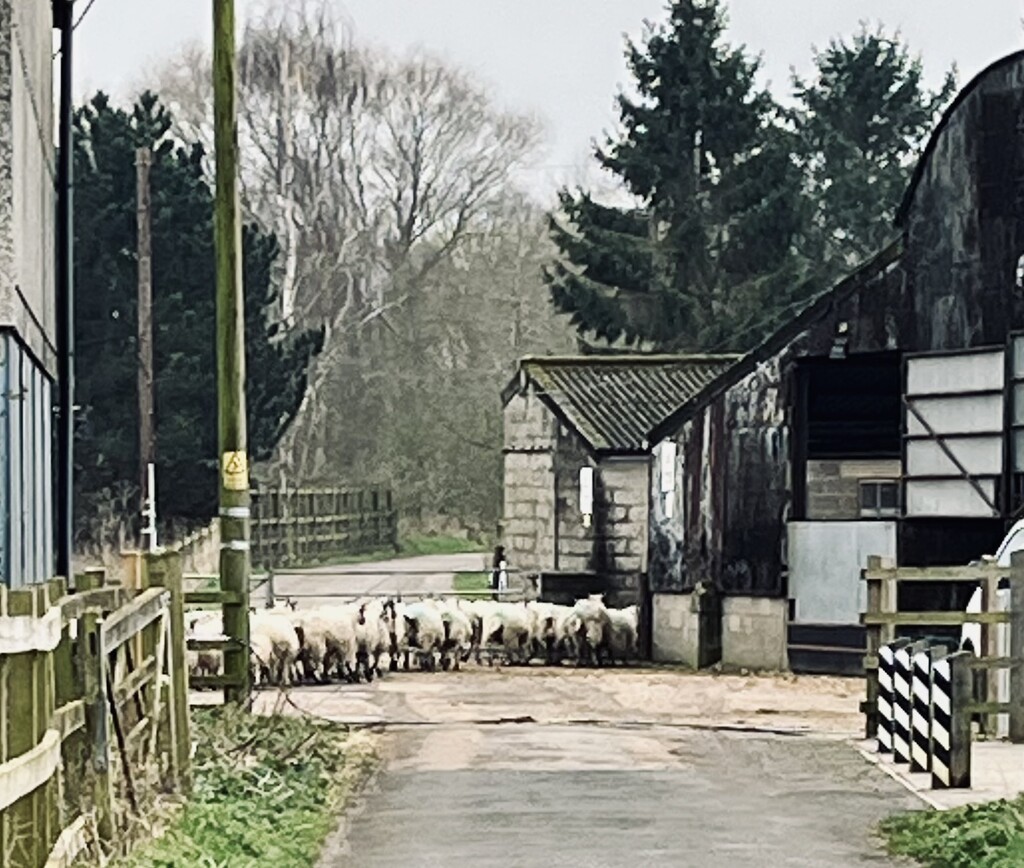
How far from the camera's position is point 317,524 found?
214 ft

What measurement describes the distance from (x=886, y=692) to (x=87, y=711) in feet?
33.7

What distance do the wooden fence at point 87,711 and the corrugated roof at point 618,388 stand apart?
25.4 m

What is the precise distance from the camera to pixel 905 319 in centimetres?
3228

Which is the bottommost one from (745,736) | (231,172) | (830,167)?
(745,736)

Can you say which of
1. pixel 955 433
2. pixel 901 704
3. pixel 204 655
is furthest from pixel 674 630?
pixel 901 704

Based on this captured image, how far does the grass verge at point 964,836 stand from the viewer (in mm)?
14031

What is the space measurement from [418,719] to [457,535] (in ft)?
152

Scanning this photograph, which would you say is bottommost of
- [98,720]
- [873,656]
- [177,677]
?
[873,656]

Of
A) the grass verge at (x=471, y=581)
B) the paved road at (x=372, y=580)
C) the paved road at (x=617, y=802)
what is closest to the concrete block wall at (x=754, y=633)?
the paved road at (x=372, y=580)

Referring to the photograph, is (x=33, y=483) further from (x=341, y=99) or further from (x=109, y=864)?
(x=341, y=99)

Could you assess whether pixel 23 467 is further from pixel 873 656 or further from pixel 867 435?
pixel 867 435

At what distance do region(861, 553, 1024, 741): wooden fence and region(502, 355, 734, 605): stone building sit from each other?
16739 millimetres

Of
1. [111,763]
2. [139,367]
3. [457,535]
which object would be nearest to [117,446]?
[139,367]

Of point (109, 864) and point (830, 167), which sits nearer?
point (109, 864)
